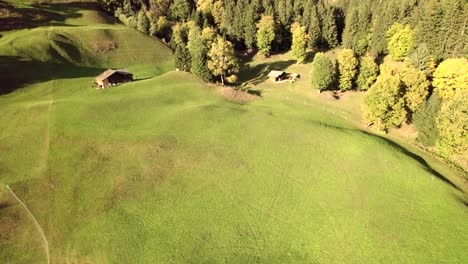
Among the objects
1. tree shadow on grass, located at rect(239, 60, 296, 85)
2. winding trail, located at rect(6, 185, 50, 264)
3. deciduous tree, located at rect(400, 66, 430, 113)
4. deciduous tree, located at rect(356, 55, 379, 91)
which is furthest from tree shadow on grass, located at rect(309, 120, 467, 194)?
winding trail, located at rect(6, 185, 50, 264)

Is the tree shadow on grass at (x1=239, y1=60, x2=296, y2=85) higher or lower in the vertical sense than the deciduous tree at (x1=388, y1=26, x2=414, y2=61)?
Result: lower

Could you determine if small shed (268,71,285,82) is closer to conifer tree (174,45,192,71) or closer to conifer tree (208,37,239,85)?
conifer tree (208,37,239,85)

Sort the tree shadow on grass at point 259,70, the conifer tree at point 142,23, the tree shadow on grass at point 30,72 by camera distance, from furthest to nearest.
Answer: the conifer tree at point 142,23 < the tree shadow on grass at point 259,70 < the tree shadow on grass at point 30,72

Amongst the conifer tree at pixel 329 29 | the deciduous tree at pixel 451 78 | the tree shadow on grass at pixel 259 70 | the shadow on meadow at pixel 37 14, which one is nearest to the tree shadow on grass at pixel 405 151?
the deciduous tree at pixel 451 78

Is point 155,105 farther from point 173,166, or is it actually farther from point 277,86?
point 277,86

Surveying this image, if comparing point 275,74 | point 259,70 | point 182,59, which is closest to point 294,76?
point 275,74

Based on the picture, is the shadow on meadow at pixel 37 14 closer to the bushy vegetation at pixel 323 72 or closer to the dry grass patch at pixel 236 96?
the dry grass patch at pixel 236 96

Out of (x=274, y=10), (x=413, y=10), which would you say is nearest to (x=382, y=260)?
(x=413, y=10)
